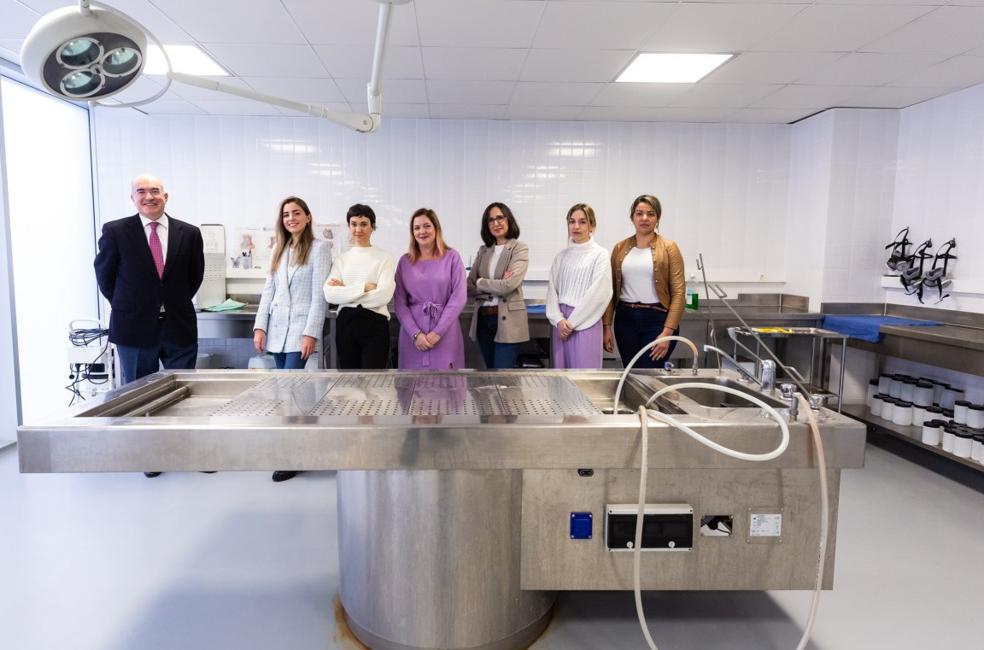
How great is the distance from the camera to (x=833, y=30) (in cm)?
288

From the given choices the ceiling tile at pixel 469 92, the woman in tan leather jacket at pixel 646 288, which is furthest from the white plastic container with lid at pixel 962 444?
the ceiling tile at pixel 469 92

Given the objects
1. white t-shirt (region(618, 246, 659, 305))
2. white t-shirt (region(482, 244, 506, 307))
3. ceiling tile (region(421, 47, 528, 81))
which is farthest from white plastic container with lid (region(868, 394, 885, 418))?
ceiling tile (region(421, 47, 528, 81))

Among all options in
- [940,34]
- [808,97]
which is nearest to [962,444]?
[940,34]

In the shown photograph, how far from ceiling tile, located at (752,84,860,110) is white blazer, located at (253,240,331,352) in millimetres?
3119

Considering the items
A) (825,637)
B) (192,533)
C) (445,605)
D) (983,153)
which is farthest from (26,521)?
(983,153)

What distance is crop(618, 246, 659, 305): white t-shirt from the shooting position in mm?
3279

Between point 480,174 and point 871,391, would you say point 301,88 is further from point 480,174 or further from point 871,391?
point 871,391

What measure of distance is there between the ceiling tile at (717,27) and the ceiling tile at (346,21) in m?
1.23

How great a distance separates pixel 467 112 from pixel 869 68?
2.56 metres

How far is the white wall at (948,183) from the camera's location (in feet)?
11.8

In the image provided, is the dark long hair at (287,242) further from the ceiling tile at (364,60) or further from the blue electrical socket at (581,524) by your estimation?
the blue electrical socket at (581,524)

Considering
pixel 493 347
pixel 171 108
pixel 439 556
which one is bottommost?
pixel 439 556

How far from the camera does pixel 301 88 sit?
3910 mm

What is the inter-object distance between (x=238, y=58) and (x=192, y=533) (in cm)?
255
